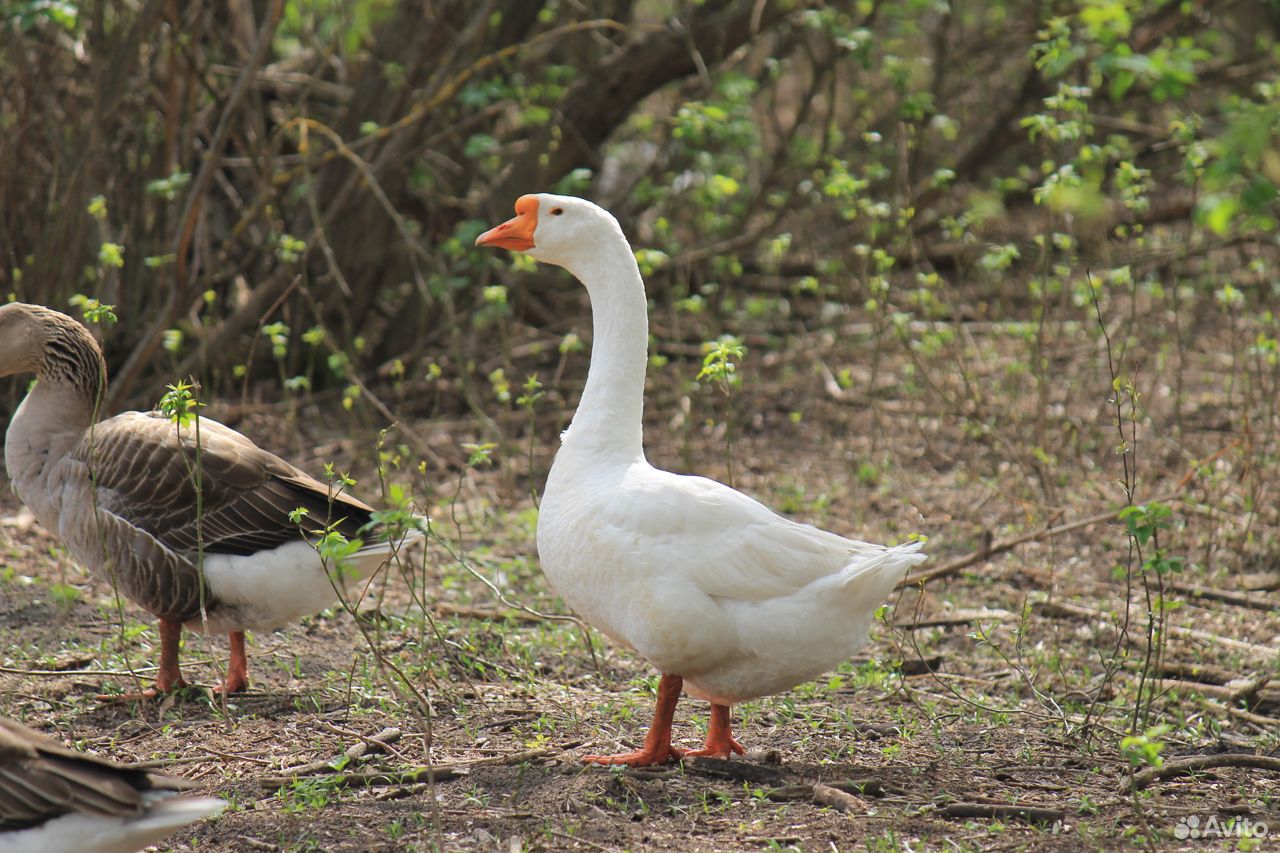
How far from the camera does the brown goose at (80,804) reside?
10.8ft

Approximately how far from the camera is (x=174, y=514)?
5.33m

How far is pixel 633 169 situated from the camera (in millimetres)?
11719

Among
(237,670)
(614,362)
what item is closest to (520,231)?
(614,362)

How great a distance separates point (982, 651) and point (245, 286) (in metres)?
6.56

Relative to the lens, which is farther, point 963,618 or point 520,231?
point 963,618

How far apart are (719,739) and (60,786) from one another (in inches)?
85.2

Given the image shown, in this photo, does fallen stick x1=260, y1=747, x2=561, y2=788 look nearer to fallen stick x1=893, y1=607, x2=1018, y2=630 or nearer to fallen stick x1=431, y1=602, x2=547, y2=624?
fallen stick x1=431, y1=602, x2=547, y2=624

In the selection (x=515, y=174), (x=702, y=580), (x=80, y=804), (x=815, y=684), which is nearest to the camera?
(x=80, y=804)

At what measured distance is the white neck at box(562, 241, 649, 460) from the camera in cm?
467

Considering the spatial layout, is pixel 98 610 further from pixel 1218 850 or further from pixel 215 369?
pixel 1218 850
